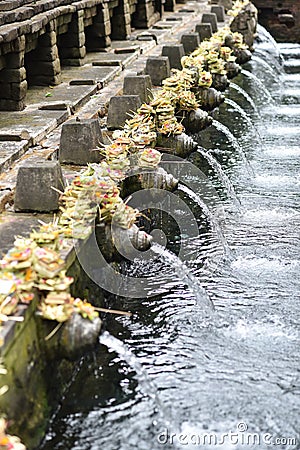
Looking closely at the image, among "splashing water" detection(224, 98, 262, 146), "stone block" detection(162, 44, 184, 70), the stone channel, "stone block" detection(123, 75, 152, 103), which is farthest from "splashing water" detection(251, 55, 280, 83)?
"stone block" detection(123, 75, 152, 103)

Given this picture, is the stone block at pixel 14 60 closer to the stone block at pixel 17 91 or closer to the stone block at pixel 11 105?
the stone block at pixel 17 91

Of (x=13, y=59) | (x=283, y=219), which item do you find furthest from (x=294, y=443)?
(x=13, y=59)

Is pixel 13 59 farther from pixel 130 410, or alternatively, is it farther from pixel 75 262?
pixel 130 410

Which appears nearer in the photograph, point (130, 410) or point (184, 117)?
point (130, 410)

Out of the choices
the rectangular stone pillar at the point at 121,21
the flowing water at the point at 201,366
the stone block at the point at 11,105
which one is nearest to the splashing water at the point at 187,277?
the flowing water at the point at 201,366

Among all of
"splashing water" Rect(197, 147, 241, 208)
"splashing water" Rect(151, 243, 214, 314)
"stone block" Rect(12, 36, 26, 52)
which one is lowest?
"splashing water" Rect(197, 147, 241, 208)

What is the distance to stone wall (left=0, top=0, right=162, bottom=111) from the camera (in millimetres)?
9516

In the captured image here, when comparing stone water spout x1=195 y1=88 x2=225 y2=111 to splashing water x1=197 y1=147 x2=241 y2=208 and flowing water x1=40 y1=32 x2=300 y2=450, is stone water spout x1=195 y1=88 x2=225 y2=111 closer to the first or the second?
splashing water x1=197 y1=147 x2=241 y2=208

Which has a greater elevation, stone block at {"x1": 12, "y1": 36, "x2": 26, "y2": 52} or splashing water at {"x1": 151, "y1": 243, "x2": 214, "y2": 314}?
stone block at {"x1": 12, "y1": 36, "x2": 26, "y2": 52}

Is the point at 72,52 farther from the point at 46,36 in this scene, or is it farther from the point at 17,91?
the point at 17,91

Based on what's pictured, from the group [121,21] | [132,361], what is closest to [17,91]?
[132,361]

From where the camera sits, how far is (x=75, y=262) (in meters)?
5.49

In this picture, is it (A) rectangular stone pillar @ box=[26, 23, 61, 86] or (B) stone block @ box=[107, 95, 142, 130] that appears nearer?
(B) stone block @ box=[107, 95, 142, 130]

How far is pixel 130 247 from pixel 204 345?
1.00m
